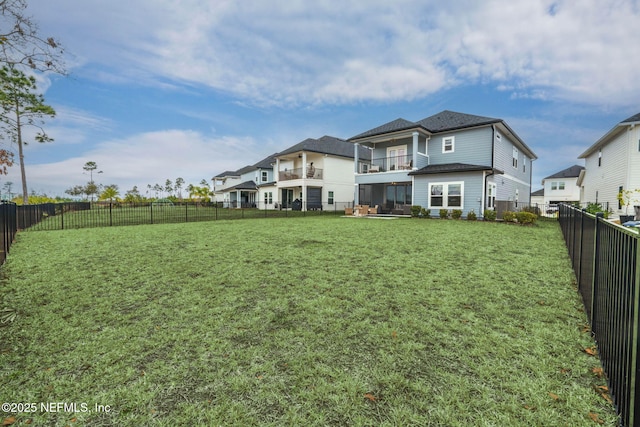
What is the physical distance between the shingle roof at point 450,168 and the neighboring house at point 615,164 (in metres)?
6.35

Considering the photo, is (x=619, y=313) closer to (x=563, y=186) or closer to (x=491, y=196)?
(x=491, y=196)

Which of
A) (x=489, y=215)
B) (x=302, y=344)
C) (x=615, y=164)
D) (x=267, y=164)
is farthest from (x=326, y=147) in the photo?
(x=302, y=344)

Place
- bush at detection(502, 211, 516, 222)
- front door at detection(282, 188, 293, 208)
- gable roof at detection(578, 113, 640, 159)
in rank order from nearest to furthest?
1. bush at detection(502, 211, 516, 222)
2. gable roof at detection(578, 113, 640, 159)
3. front door at detection(282, 188, 293, 208)

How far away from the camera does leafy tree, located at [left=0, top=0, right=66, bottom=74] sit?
3.91 m

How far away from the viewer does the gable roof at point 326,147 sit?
26672mm

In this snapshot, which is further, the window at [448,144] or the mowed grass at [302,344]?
the window at [448,144]

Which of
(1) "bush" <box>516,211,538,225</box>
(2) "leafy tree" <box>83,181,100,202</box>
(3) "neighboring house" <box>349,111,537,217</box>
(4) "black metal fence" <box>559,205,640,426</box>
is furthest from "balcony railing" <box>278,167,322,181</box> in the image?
(2) "leafy tree" <box>83,181,100,202</box>

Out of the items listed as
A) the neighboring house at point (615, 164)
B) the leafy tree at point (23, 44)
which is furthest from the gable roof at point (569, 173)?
the leafy tree at point (23, 44)

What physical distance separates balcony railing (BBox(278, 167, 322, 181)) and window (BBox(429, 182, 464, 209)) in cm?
1130

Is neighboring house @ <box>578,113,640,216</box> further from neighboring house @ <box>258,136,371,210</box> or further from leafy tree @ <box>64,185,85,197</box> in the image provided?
leafy tree @ <box>64,185,85,197</box>

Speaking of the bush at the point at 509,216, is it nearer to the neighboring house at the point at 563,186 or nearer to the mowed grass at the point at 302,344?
the mowed grass at the point at 302,344

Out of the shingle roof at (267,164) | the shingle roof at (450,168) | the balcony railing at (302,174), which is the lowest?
the shingle roof at (450,168)

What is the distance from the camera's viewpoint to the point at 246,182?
40562 millimetres

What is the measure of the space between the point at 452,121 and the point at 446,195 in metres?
5.75
